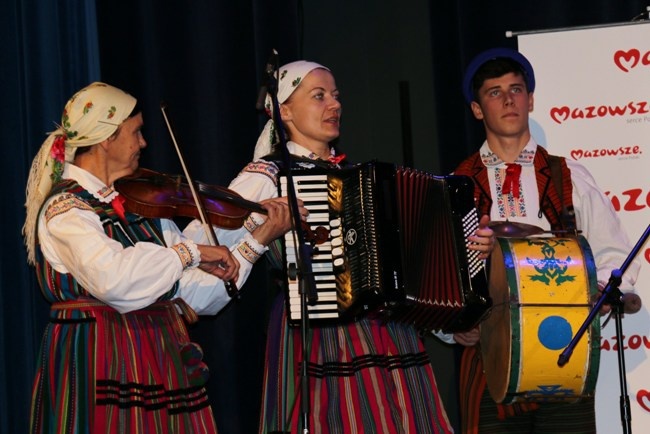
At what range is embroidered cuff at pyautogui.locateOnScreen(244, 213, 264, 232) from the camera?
3.82 meters

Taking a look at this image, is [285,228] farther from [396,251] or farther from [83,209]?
[83,209]

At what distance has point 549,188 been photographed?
412cm

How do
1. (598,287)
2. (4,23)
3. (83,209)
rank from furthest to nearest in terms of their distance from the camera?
(4,23), (598,287), (83,209)

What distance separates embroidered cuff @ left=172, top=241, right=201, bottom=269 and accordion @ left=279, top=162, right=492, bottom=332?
0.93ft

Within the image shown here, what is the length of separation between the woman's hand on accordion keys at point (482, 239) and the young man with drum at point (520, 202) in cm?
13

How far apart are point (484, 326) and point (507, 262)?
11.7 inches

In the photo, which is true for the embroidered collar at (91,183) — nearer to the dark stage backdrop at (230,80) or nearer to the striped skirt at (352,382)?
the striped skirt at (352,382)

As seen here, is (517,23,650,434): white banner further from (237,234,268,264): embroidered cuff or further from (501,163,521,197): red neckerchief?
(237,234,268,264): embroidered cuff

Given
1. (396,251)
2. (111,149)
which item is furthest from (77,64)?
(396,251)

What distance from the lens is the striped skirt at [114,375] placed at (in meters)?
3.50

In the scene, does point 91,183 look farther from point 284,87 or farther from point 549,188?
point 549,188

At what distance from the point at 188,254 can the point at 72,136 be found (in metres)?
0.59

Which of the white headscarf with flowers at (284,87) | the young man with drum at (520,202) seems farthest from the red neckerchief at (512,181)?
the white headscarf with flowers at (284,87)

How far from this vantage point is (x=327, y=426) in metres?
3.66
